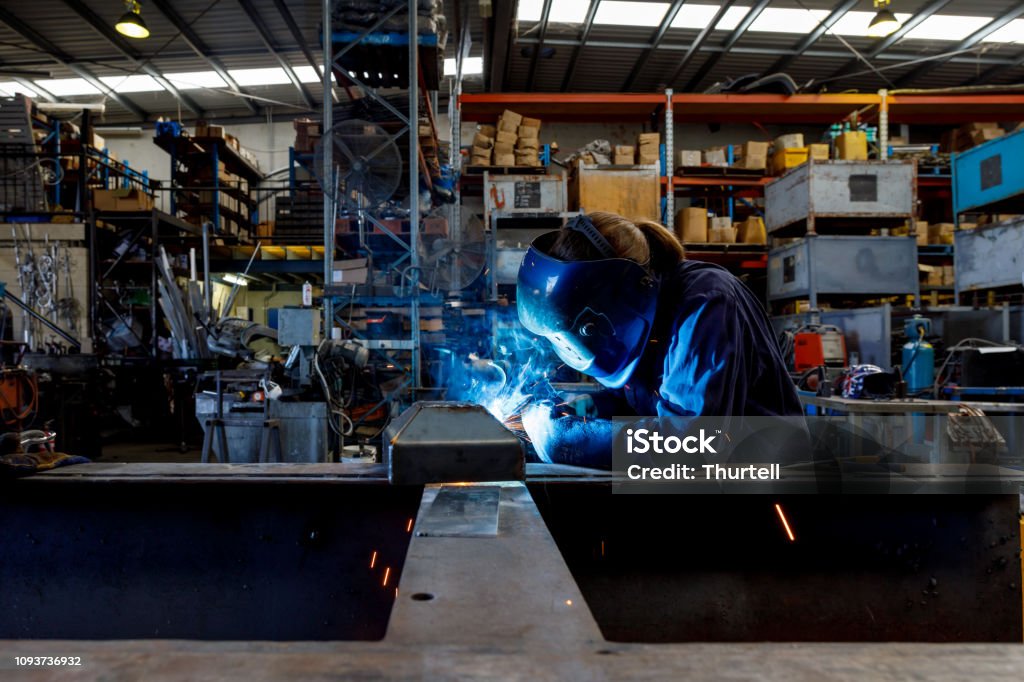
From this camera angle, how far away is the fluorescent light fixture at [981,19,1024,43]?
9.36 m

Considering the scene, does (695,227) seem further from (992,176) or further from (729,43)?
(729,43)

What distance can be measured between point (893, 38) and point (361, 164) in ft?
31.7

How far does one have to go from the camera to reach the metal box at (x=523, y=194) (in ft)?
25.5

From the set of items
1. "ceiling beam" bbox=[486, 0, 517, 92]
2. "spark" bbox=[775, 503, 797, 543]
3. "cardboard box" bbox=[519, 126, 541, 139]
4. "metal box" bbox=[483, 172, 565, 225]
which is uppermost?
"ceiling beam" bbox=[486, 0, 517, 92]

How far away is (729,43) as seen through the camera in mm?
10016

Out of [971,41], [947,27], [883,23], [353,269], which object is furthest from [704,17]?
[353,269]

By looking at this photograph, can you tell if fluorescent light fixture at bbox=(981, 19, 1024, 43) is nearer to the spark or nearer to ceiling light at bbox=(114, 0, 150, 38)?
the spark

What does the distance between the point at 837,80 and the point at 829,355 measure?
8.34 m

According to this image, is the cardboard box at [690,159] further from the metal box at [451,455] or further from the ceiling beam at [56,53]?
the ceiling beam at [56,53]

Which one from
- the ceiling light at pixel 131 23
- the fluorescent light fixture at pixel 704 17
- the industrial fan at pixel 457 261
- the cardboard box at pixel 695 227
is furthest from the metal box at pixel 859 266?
the ceiling light at pixel 131 23

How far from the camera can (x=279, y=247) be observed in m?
10.3

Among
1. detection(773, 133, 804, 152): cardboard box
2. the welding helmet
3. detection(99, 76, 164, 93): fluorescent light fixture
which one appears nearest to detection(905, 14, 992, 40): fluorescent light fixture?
detection(773, 133, 804, 152): cardboard box

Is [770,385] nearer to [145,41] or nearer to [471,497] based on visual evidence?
[471,497]

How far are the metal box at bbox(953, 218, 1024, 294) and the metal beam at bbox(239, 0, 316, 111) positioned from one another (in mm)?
10128
